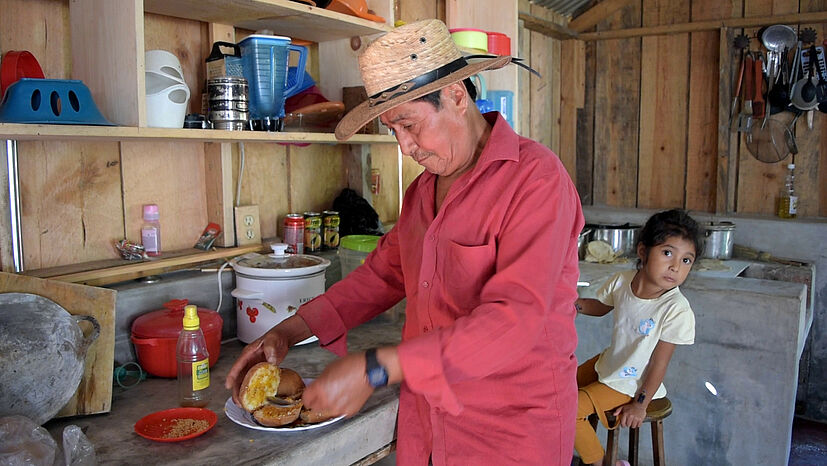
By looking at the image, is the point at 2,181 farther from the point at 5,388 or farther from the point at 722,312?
the point at 722,312

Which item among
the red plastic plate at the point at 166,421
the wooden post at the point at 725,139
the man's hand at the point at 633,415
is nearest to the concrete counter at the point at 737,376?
the man's hand at the point at 633,415

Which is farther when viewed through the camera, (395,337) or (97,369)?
(395,337)

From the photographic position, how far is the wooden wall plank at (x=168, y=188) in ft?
6.45

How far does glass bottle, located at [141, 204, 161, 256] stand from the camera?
1984 millimetres

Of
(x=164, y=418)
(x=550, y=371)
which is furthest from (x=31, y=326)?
(x=550, y=371)

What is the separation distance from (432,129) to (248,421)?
28.9 inches

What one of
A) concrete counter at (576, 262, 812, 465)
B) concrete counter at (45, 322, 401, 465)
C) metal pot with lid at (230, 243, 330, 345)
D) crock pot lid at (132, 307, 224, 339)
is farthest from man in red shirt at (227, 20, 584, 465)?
concrete counter at (576, 262, 812, 465)

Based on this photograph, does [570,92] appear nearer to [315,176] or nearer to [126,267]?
[315,176]

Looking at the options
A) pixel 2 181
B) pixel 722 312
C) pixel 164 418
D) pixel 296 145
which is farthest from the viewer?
pixel 722 312

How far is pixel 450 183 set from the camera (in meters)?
1.48

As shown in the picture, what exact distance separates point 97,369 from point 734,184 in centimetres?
380

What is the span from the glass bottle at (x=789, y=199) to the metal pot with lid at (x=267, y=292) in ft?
10.1

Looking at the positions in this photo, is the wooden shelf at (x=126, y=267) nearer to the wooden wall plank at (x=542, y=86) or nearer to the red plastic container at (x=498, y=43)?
the red plastic container at (x=498, y=43)

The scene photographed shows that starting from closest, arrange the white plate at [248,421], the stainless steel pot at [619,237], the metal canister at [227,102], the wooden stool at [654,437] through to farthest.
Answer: the white plate at [248,421] → the metal canister at [227,102] → the wooden stool at [654,437] → the stainless steel pot at [619,237]
